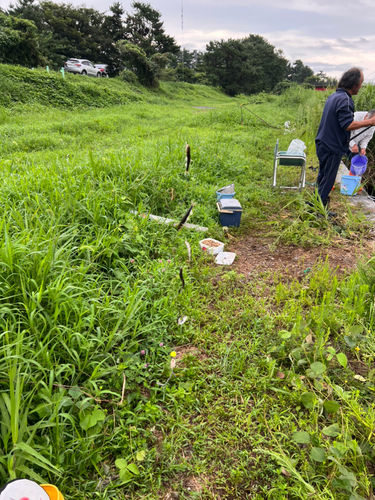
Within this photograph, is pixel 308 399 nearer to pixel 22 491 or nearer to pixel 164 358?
pixel 164 358

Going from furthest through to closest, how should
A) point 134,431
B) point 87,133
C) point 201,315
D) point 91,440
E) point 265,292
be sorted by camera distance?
point 87,133, point 265,292, point 201,315, point 134,431, point 91,440

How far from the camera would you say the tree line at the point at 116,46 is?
47.5 ft

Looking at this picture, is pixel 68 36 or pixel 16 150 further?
pixel 68 36

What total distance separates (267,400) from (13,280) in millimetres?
1724

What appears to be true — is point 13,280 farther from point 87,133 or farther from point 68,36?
point 68,36

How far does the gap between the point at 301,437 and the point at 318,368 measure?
447 mm

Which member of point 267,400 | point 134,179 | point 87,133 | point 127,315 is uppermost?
point 87,133

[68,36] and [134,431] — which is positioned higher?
[68,36]

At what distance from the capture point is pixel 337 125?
383 cm

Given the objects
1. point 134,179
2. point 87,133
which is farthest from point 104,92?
point 134,179

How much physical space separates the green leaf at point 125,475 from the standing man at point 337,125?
3.76 m

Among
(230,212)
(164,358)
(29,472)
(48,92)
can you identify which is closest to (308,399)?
(164,358)

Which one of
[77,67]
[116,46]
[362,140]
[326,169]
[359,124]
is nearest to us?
[359,124]

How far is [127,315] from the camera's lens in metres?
2.11
